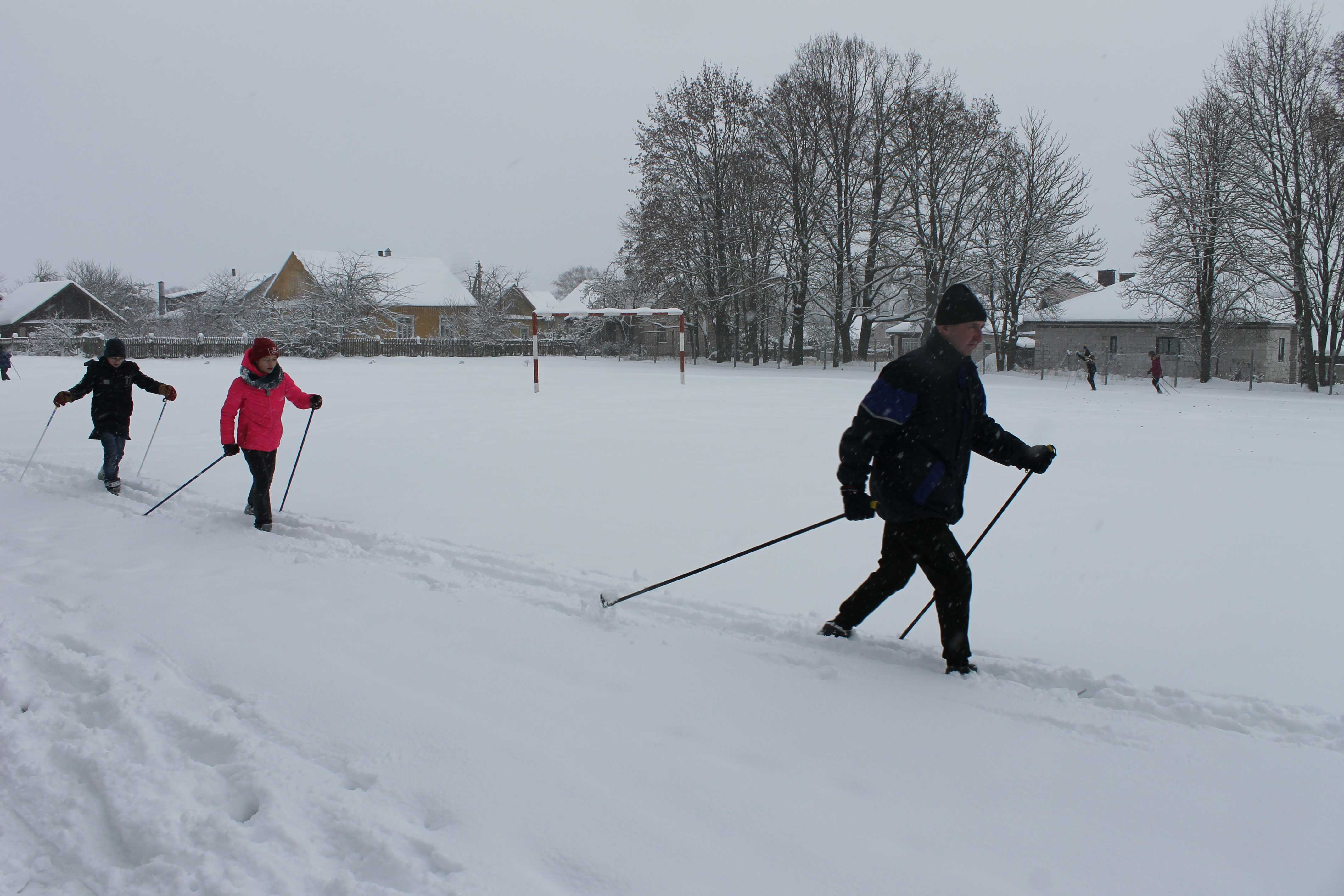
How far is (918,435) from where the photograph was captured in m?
3.47

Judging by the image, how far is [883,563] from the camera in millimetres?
3766

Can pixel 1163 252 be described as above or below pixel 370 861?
above

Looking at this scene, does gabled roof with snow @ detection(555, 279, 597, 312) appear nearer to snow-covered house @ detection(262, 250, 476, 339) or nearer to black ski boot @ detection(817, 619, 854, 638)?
snow-covered house @ detection(262, 250, 476, 339)

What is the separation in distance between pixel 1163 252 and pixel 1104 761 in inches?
1213

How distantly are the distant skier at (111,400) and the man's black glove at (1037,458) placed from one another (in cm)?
744

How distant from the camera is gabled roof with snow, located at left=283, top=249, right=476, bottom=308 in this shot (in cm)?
5134

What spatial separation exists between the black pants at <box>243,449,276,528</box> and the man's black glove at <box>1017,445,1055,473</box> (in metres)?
5.29

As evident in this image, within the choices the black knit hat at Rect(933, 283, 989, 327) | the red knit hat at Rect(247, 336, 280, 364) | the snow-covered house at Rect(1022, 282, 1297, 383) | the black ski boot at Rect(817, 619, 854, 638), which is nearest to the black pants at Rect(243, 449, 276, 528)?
the red knit hat at Rect(247, 336, 280, 364)

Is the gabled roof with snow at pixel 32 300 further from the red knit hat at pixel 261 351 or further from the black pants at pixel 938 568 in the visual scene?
the black pants at pixel 938 568

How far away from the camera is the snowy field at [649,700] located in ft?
7.80

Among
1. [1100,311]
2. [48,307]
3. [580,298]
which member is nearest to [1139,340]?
[1100,311]

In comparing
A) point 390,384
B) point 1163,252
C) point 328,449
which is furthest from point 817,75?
point 328,449

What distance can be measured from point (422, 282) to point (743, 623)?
176 feet

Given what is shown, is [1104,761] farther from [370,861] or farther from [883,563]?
[370,861]
